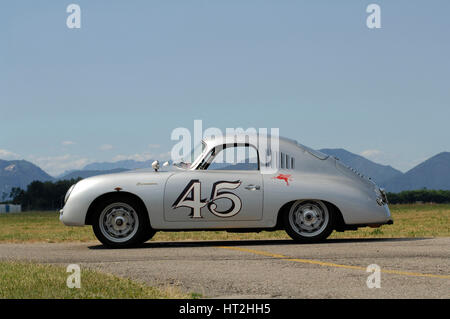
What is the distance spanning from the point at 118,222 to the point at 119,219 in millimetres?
61

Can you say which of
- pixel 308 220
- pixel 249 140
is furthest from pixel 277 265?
pixel 249 140

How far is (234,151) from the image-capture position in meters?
11.3

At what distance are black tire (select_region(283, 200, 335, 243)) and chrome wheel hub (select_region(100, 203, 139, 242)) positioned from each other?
2.55 metres

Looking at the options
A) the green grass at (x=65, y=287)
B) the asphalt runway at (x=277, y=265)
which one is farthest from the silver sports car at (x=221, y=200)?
the green grass at (x=65, y=287)

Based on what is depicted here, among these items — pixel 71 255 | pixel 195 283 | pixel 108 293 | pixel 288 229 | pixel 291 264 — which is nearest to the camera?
pixel 108 293

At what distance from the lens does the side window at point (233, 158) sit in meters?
11.1

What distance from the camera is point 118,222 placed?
10953 mm

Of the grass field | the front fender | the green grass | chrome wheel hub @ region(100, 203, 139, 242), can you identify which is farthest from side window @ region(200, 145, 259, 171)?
the green grass

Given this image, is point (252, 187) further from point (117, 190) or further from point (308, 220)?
point (117, 190)

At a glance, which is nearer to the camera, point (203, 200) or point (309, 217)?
point (203, 200)

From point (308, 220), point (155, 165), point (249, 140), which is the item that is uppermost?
point (249, 140)
